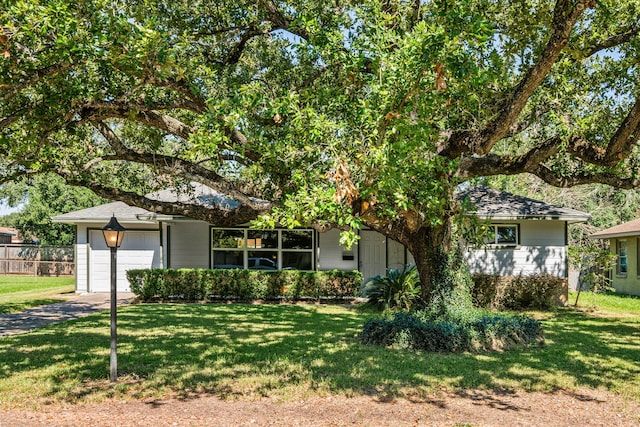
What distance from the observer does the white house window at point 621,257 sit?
21.2m

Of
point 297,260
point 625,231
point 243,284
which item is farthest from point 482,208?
point 243,284

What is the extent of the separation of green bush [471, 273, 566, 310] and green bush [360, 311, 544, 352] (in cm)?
582

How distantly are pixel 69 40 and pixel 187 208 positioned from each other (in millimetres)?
4294

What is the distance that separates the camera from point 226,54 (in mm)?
11297

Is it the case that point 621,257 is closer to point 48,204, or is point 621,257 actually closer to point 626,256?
point 626,256

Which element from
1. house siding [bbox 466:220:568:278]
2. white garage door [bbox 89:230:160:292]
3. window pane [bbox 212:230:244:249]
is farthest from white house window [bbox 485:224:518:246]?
white garage door [bbox 89:230:160:292]

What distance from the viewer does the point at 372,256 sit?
18.0 metres

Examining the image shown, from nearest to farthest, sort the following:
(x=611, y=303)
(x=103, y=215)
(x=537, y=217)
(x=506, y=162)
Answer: (x=506, y=162) < (x=537, y=217) < (x=611, y=303) < (x=103, y=215)

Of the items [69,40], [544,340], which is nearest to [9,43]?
[69,40]

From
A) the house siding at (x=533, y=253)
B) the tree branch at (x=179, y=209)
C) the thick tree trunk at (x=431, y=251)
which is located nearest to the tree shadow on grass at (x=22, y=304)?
the tree branch at (x=179, y=209)

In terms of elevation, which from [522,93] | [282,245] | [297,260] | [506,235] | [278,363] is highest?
[522,93]

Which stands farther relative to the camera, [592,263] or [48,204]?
[48,204]

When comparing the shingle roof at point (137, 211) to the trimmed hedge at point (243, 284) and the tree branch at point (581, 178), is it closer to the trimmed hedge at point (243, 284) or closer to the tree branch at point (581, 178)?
the trimmed hedge at point (243, 284)

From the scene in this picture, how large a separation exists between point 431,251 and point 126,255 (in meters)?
12.8
